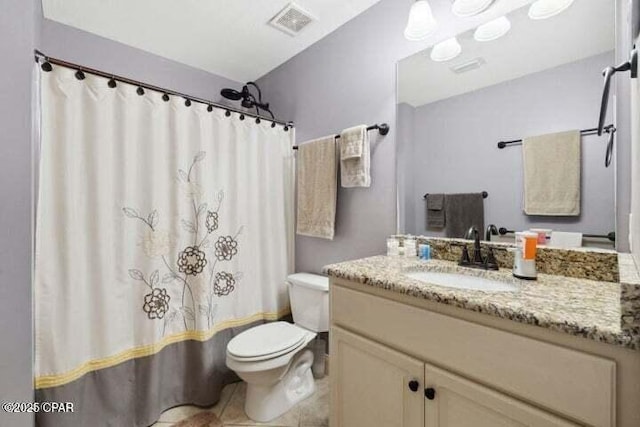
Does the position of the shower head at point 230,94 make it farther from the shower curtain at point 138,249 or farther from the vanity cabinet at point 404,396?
the vanity cabinet at point 404,396

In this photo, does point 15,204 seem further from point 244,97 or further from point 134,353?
point 244,97

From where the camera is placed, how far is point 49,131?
1209 millimetres

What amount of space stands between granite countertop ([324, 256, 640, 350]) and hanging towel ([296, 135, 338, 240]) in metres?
0.67

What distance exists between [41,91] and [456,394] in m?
1.99

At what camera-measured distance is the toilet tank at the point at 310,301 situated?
5.21 ft

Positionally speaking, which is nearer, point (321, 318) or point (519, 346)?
point (519, 346)

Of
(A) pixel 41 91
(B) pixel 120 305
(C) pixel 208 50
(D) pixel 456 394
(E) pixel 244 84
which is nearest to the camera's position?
(D) pixel 456 394

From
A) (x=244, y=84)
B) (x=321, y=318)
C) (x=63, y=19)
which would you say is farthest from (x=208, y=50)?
(x=321, y=318)

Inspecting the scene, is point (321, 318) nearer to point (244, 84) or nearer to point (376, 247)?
point (376, 247)

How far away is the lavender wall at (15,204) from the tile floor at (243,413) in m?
0.64

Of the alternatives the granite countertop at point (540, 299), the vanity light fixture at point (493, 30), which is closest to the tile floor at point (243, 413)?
the granite countertop at point (540, 299)

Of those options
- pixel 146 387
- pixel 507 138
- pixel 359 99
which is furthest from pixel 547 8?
pixel 146 387

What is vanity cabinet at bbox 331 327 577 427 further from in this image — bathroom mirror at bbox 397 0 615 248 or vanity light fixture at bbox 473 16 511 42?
vanity light fixture at bbox 473 16 511 42

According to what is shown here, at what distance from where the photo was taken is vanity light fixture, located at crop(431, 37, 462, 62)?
1.30 metres
